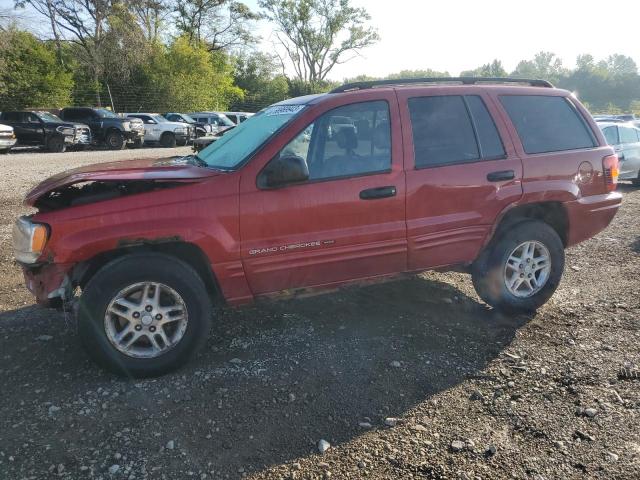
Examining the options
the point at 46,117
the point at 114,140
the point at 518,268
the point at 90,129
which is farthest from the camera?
the point at 114,140

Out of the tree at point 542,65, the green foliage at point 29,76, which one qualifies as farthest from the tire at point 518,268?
the tree at point 542,65

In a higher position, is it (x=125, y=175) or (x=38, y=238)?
(x=125, y=175)

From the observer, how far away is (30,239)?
300 centimetres

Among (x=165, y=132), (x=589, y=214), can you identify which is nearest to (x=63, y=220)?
(x=589, y=214)

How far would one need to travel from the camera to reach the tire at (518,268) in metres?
4.07

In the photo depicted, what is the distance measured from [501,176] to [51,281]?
3.32 metres

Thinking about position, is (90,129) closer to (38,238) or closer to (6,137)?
(6,137)

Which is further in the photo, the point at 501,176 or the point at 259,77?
the point at 259,77

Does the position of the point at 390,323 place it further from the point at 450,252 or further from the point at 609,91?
the point at 609,91

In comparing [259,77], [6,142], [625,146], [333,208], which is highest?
[259,77]

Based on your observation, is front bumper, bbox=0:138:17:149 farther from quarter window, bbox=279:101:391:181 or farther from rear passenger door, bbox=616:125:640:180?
rear passenger door, bbox=616:125:640:180

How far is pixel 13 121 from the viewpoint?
20.0 m

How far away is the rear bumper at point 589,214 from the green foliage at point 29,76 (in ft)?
101

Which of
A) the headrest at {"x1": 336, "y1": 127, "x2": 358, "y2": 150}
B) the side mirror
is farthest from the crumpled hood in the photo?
the headrest at {"x1": 336, "y1": 127, "x2": 358, "y2": 150}
